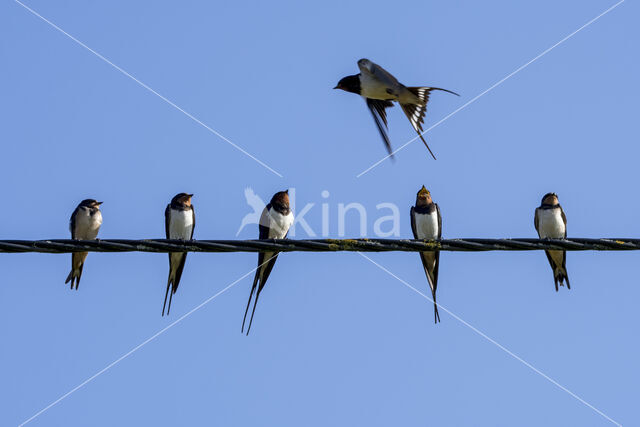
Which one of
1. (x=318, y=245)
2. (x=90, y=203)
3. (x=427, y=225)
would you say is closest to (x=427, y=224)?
(x=427, y=225)

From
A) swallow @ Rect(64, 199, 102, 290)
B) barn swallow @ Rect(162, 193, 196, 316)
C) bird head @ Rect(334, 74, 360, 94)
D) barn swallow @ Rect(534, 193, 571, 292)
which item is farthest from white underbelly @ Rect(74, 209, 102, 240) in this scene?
barn swallow @ Rect(534, 193, 571, 292)

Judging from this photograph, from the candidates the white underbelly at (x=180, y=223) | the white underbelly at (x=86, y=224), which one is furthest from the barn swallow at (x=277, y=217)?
the white underbelly at (x=86, y=224)

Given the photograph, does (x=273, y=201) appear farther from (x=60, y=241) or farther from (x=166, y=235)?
(x=60, y=241)

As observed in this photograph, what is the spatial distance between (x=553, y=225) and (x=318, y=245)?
3.57m

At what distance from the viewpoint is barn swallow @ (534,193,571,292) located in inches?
278

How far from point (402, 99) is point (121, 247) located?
3369 mm

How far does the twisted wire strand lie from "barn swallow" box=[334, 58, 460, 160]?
8.35ft

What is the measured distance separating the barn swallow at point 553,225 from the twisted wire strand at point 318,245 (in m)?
3.07

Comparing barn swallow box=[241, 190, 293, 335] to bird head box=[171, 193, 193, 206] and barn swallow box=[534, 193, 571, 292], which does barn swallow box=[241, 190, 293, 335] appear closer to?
bird head box=[171, 193, 193, 206]

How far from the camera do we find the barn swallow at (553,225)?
707 cm

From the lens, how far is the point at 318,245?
4.09 metres

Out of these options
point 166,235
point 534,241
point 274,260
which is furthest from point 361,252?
point 166,235

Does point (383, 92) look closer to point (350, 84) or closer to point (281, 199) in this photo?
point (350, 84)

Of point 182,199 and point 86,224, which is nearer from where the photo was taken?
point 182,199
